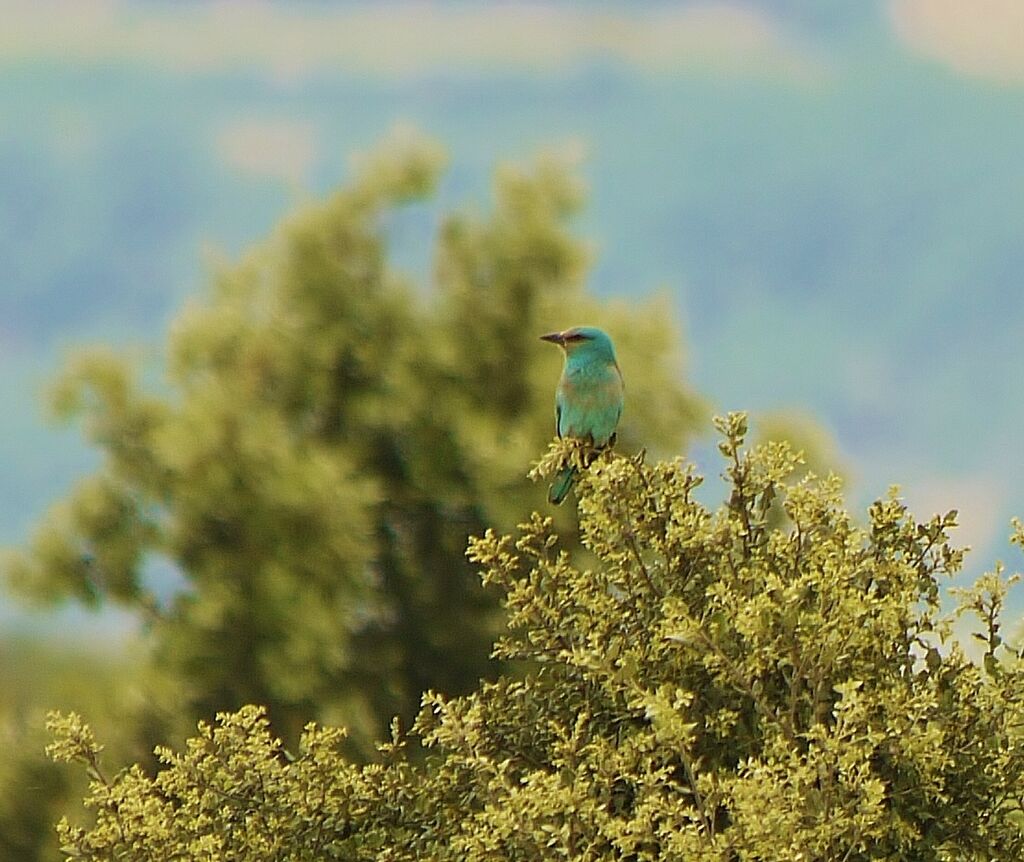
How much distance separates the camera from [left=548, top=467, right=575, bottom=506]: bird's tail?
8.09 m

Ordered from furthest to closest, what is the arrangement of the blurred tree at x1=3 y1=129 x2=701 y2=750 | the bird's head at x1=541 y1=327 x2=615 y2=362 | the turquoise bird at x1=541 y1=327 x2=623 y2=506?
the blurred tree at x1=3 y1=129 x2=701 y2=750, the bird's head at x1=541 y1=327 x2=615 y2=362, the turquoise bird at x1=541 y1=327 x2=623 y2=506

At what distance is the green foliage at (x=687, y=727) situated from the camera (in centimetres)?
612

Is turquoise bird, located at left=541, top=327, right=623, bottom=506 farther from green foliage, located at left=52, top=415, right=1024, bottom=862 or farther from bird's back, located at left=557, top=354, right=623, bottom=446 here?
green foliage, located at left=52, top=415, right=1024, bottom=862

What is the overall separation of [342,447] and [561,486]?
21.2ft

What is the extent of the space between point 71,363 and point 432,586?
12.1ft

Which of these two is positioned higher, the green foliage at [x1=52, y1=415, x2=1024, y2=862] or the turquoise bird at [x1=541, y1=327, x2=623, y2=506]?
the turquoise bird at [x1=541, y1=327, x2=623, y2=506]

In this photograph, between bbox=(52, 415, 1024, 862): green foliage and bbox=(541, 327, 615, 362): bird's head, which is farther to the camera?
bbox=(541, 327, 615, 362): bird's head

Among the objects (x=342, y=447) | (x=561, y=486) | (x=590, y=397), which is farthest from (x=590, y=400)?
(x=342, y=447)

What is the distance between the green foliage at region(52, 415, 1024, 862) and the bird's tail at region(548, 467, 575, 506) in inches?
31.4

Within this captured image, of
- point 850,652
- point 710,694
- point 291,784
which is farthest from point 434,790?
point 850,652

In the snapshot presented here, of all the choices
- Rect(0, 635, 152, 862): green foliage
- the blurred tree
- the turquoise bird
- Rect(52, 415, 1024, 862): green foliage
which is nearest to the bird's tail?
the turquoise bird

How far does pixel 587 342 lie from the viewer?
360 inches

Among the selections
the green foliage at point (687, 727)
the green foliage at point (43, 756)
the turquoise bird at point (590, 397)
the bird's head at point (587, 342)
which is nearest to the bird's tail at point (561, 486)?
the turquoise bird at point (590, 397)

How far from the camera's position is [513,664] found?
13.6 m
